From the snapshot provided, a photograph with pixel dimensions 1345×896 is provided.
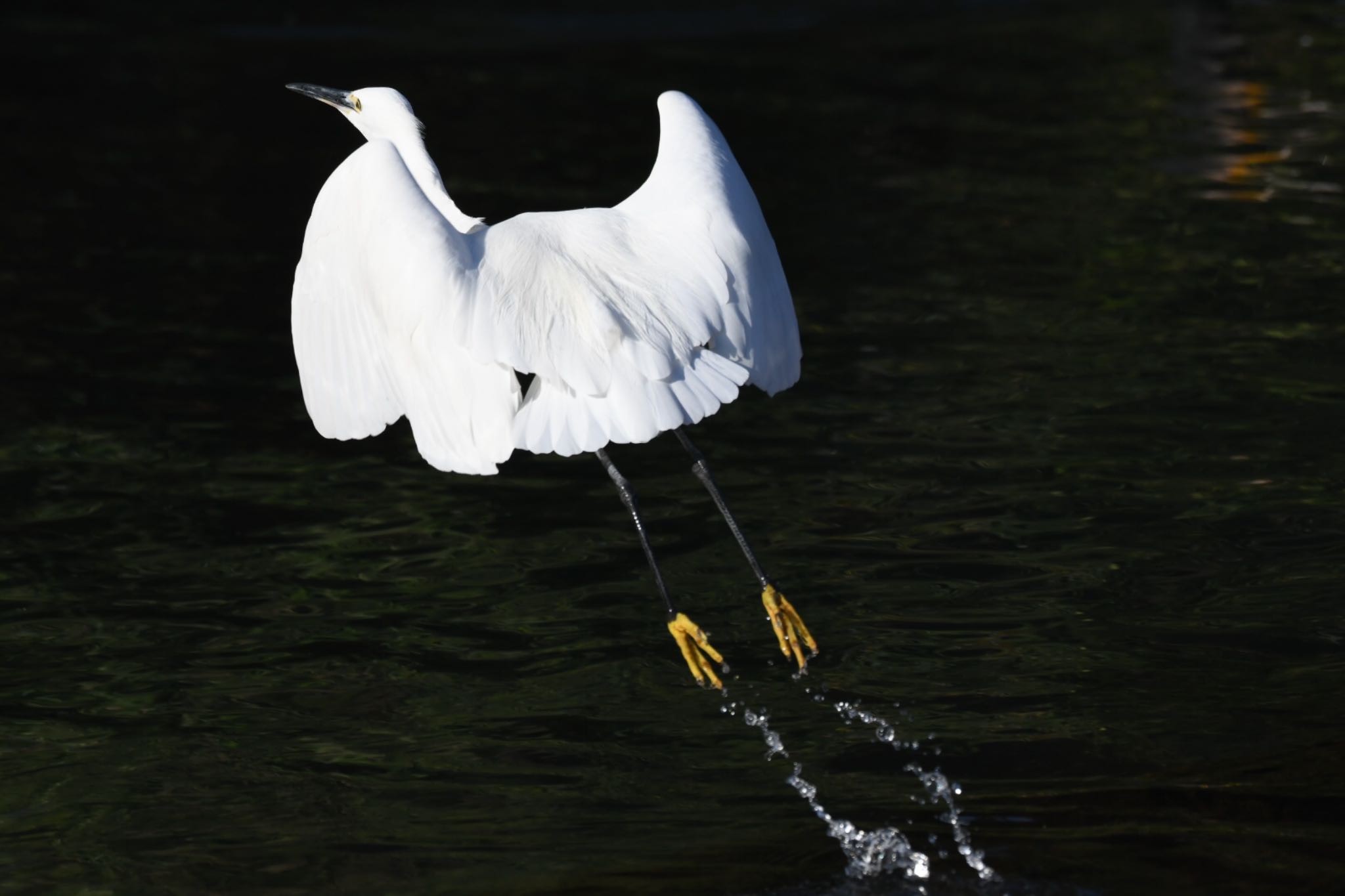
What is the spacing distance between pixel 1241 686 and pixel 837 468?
2.71 meters

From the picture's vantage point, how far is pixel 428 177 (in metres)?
6.86

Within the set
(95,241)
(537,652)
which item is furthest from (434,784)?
(95,241)

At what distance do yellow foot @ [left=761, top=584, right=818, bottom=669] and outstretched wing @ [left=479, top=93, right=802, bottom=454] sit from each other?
28.0 inches

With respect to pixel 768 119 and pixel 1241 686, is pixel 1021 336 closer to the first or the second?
pixel 1241 686

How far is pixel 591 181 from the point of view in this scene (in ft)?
48.5

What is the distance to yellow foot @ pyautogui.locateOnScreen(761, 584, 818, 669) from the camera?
256 inches

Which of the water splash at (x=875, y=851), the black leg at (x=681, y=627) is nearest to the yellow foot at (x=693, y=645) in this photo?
the black leg at (x=681, y=627)

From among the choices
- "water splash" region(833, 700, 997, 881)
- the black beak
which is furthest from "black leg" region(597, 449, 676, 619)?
the black beak

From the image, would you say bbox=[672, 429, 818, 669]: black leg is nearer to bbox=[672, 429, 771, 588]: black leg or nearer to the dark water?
bbox=[672, 429, 771, 588]: black leg

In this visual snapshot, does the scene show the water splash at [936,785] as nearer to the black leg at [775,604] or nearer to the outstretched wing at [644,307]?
the black leg at [775,604]

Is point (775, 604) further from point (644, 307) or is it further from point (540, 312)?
point (540, 312)

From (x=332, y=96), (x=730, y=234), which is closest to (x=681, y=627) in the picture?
(x=730, y=234)

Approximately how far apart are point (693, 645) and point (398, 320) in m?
1.53

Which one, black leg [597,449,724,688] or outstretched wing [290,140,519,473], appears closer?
outstretched wing [290,140,519,473]
